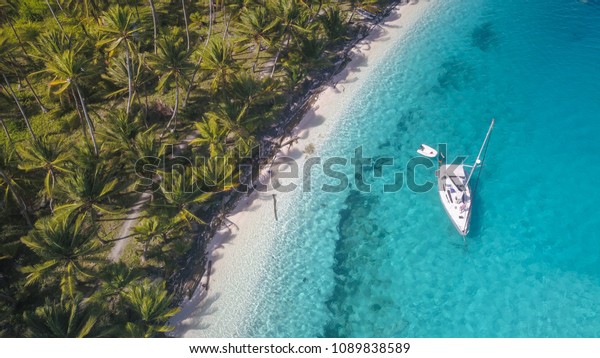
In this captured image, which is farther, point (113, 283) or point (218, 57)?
point (218, 57)

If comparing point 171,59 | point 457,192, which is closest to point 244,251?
point 171,59

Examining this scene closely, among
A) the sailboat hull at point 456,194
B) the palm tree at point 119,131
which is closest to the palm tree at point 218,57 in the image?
the palm tree at point 119,131

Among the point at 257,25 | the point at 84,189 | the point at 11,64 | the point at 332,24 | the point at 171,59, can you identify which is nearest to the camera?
the point at 84,189

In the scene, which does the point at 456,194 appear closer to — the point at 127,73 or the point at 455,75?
the point at 455,75

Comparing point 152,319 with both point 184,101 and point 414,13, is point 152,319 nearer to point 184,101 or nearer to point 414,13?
point 184,101

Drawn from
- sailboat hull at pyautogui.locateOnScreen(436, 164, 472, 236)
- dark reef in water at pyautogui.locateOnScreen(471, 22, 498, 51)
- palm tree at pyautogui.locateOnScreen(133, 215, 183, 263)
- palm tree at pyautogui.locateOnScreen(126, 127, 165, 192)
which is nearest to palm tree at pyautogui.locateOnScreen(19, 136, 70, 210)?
palm tree at pyautogui.locateOnScreen(126, 127, 165, 192)

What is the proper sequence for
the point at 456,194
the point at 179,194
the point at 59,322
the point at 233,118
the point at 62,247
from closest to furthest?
the point at 59,322 → the point at 62,247 → the point at 179,194 → the point at 456,194 → the point at 233,118

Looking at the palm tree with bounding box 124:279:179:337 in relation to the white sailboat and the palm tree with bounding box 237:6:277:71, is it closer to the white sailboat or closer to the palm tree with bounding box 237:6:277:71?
the white sailboat
